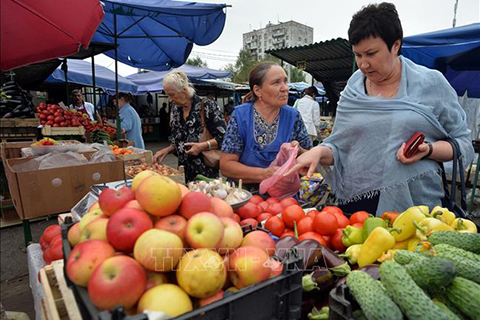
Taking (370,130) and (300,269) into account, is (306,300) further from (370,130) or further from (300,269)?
(370,130)

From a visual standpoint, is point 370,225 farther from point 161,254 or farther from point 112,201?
point 112,201

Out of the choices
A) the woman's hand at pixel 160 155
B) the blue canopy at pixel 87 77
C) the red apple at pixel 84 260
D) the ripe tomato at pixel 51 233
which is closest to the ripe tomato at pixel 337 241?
the red apple at pixel 84 260

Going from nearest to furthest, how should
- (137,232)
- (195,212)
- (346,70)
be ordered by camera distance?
1. (137,232)
2. (195,212)
3. (346,70)

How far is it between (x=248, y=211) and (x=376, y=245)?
832 millimetres

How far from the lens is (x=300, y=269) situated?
103 centimetres

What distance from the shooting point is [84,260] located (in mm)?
913

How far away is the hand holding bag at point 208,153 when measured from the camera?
3547 mm

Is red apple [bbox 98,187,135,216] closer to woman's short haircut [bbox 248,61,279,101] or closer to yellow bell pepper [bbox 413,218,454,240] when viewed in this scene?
yellow bell pepper [bbox 413,218,454,240]

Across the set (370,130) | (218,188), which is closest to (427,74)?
(370,130)

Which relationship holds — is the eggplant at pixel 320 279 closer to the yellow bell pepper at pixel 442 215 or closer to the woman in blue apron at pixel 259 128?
the yellow bell pepper at pixel 442 215

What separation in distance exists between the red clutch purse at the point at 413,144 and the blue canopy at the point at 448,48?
11.8 feet

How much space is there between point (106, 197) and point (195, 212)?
365 mm

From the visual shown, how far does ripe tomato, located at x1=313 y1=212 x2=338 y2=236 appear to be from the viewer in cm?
155

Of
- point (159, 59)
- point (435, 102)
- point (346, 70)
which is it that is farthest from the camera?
point (346, 70)
